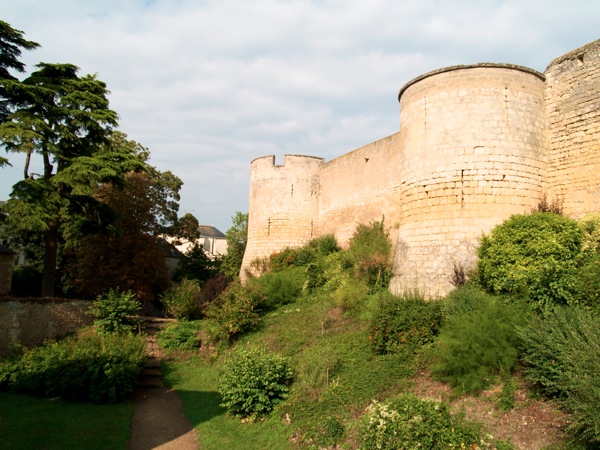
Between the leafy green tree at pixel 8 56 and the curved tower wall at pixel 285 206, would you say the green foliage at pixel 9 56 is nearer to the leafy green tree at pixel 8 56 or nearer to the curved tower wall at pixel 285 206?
the leafy green tree at pixel 8 56

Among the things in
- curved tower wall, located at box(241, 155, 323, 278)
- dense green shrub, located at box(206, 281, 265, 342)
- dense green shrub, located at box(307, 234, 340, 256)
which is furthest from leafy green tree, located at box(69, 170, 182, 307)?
dense green shrub, located at box(307, 234, 340, 256)

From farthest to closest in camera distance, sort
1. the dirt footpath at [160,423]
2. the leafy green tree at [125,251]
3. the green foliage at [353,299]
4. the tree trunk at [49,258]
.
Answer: the leafy green tree at [125,251], the tree trunk at [49,258], the green foliage at [353,299], the dirt footpath at [160,423]

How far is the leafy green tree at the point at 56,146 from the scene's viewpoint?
13602 mm

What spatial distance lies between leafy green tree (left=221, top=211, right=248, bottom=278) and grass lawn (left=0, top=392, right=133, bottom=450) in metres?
12.1

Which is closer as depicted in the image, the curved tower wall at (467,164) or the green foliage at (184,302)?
the curved tower wall at (467,164)

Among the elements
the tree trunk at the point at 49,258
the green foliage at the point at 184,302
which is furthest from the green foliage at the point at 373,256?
the tree trunk at the point at 49,258

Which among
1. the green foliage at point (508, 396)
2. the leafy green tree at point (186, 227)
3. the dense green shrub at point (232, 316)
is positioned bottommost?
the green foliage at point (508, 396)

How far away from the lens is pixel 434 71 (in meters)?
10.8

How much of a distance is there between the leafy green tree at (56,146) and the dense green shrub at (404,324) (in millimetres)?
10060

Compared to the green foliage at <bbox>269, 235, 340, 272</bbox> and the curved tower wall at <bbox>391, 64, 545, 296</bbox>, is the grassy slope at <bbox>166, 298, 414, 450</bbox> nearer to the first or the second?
the curved tower wall at <bbox>391, 64, 545, 296</bbox>

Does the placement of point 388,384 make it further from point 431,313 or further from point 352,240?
point 352,240

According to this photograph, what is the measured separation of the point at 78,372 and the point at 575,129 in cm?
1233

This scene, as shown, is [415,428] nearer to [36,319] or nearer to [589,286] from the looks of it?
[589,286]

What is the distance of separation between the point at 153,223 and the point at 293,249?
6117 mm
